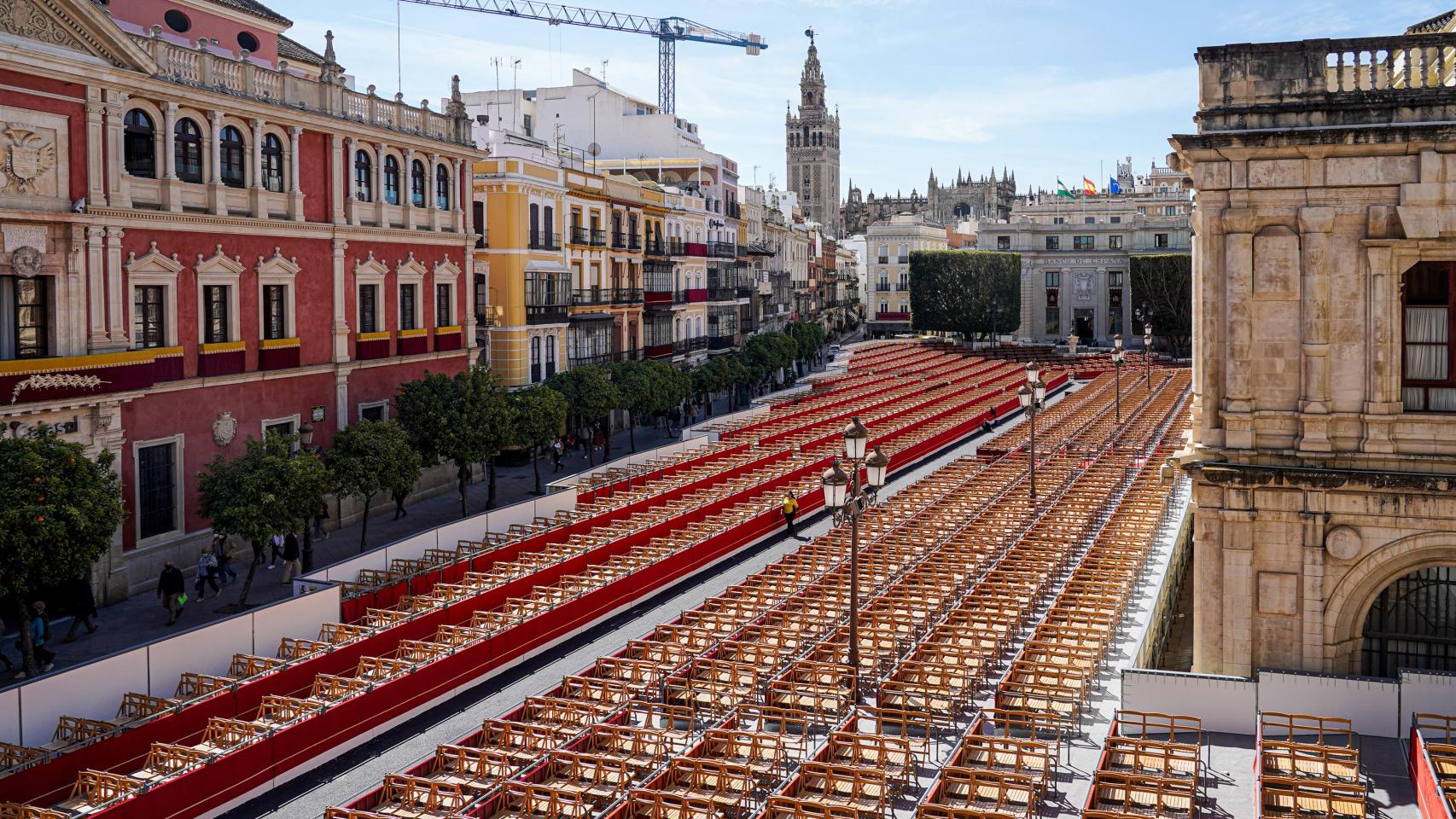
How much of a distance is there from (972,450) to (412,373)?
73.3ft

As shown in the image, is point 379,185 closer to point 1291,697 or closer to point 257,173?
point 257,173

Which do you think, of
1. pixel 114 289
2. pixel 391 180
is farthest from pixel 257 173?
pixel 391 180

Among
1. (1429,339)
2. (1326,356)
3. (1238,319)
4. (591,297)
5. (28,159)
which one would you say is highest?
(28,159)

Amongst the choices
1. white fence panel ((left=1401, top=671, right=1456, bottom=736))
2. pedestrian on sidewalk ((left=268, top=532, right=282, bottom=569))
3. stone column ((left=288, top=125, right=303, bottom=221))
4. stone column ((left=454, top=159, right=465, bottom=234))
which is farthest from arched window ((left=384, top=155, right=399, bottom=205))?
white fence panel ((left=1401, top=671, right=1456, bottom=736))

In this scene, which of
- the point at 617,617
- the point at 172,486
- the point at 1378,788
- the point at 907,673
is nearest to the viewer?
the point at 1378,788

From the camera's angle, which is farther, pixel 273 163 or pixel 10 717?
pixel 273 163

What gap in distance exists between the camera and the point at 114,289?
26.9m

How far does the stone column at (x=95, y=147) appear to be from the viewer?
2612 cm

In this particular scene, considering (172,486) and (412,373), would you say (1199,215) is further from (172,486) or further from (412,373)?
(412,373)

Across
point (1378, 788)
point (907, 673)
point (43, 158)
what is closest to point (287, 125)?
point (43, 158)

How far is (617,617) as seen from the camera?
2455cm

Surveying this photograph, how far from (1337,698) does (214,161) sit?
26788mm

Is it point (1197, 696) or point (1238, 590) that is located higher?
point (1238, 590)

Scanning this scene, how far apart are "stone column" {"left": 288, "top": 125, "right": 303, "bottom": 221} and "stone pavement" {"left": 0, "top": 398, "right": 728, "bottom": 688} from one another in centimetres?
886
